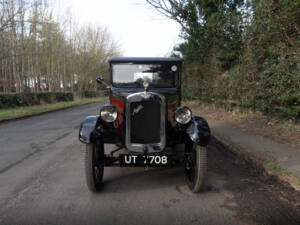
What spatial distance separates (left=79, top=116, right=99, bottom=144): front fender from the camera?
317 centimetres

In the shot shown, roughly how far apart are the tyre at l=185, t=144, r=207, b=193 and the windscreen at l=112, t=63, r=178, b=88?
1457 millimetres

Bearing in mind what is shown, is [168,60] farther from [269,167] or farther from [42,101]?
[42,101]

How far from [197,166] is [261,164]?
1548 millimetres

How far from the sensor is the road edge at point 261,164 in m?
3.32

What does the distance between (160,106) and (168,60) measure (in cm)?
139

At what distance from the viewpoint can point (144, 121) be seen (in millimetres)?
3305

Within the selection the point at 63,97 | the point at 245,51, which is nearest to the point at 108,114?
the point at 245,51

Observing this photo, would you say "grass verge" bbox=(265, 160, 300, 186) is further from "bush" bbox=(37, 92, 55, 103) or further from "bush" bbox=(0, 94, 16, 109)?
"bush" bbox=(37, 92, 55, 103)

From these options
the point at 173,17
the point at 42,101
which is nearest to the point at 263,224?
the point at 173,17

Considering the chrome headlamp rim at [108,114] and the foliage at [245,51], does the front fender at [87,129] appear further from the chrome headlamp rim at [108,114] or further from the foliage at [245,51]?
the foliage at [245,51]

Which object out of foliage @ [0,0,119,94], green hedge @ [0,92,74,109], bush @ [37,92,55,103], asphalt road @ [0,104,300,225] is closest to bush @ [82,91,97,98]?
foliage @ [0,0,119,94]

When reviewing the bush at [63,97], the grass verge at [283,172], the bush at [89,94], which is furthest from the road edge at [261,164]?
the bush at [89,94]

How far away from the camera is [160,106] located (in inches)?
131

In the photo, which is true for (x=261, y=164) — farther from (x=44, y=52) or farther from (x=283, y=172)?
(x=44, y=52)
